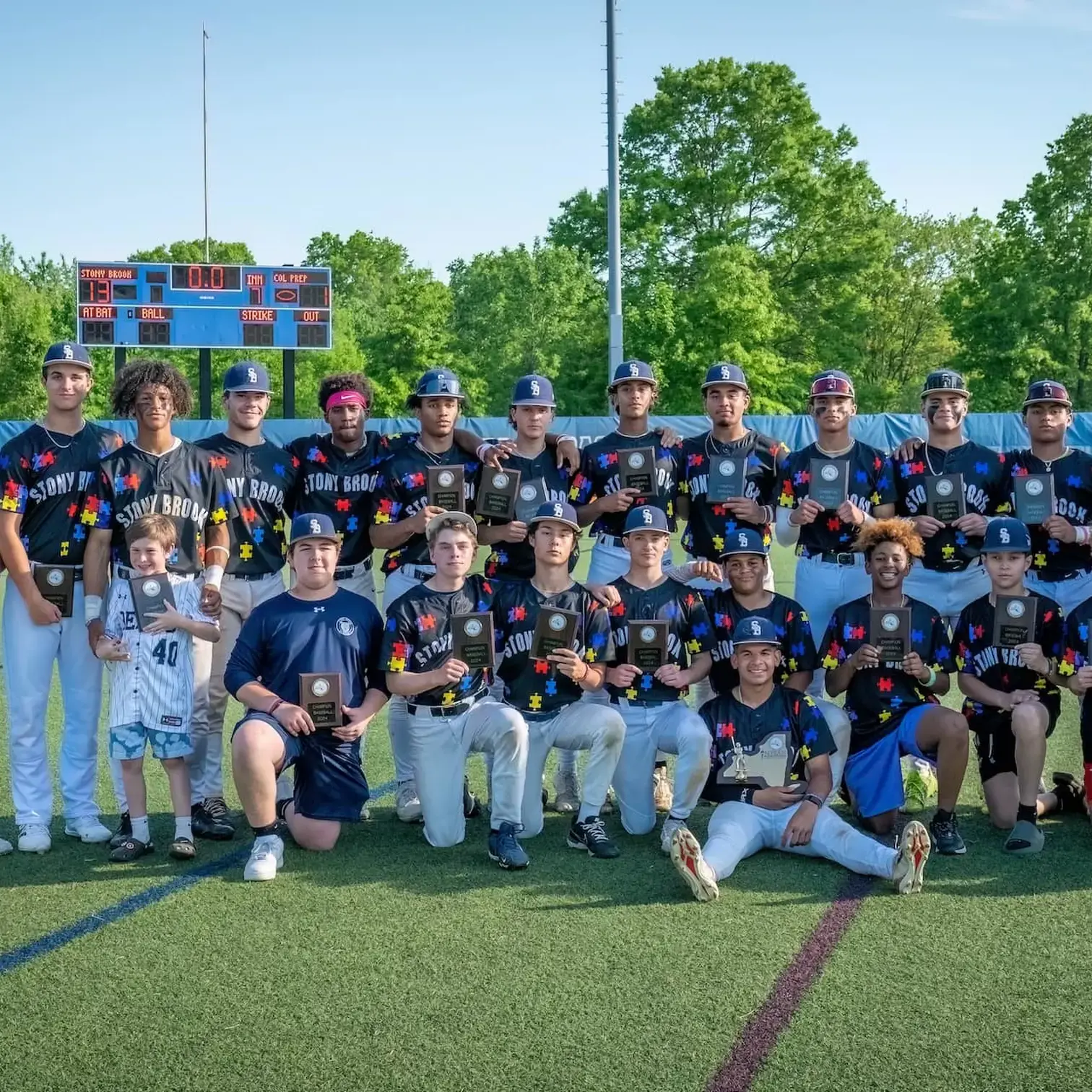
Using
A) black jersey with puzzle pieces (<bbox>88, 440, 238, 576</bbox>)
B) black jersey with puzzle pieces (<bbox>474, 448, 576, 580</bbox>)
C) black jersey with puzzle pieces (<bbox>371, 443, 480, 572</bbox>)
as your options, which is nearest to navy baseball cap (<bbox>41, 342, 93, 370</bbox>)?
black jersey with puzzle pieces (<bbox>88, 440, 238, 576</bbox>)

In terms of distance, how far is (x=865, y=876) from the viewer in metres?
5.61

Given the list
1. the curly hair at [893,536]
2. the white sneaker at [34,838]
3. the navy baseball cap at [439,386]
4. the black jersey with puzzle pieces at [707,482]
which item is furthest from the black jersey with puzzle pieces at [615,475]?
the white sneaker at [34,838]

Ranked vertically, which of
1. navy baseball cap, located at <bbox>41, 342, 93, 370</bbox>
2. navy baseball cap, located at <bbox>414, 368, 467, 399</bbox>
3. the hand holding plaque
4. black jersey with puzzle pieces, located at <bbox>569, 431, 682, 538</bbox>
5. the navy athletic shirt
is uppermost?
navy baseball cap, located at <bbox>41, 342, 93, 370</bbox>

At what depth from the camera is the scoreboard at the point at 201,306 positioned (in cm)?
2497

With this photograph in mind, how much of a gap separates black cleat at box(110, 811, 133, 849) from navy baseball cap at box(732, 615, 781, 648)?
10.1 ft

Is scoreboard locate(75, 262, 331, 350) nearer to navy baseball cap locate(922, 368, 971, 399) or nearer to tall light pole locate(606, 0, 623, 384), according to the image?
tall light pole locate(606, 0, 623, 384)

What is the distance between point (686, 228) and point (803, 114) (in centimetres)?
579

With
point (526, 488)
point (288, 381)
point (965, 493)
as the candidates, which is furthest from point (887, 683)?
point (288, 381)

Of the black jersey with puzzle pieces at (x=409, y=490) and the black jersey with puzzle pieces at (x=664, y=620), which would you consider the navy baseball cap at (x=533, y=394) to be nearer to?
the black jersey with puzzle pieces at (x=409, y=490)

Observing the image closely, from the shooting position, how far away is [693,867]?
5227 millimetres

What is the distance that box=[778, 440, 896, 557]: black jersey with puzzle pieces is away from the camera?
7180 millimetres

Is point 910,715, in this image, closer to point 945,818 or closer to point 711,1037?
point 945,818

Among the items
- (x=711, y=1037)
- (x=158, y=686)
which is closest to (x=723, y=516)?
(x=158, y=686)

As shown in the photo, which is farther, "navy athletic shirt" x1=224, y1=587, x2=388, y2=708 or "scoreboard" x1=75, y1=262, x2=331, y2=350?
"scoreboard" x1=75, y1=262, x2=331, y2=350
